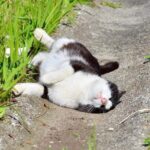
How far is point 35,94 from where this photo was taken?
15.7ft

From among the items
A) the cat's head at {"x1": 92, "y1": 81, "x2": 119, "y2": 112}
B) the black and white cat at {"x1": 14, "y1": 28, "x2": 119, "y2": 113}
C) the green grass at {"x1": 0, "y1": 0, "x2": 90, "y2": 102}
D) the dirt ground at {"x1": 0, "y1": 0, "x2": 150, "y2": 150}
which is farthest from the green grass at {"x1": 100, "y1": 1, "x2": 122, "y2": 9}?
the cat's head at {"x1": 92, "y1": 81, "x2": 119, "y2": 112}

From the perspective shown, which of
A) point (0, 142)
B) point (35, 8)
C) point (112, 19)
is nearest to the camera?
point (0, 142)

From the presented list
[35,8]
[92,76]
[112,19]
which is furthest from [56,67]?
[112,19]

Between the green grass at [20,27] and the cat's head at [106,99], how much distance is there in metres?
0.66

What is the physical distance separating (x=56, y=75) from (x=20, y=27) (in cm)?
111

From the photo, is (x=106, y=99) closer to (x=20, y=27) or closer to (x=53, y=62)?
(x=53, y=62)

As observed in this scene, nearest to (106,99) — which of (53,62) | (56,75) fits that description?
(56,75)

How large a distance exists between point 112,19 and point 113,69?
2.51 m

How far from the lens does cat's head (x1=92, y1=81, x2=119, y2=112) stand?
461 centimetres

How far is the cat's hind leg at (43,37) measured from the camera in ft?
18.0

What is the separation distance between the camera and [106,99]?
181 inches

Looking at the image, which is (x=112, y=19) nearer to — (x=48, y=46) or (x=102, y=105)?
(x=48, y=46)

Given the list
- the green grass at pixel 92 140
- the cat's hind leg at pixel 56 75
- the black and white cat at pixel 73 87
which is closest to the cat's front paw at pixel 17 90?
the black and white cat at pixel 73 87

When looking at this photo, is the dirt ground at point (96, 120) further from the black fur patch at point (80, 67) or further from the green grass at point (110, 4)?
the green grass at point (110, 4)
